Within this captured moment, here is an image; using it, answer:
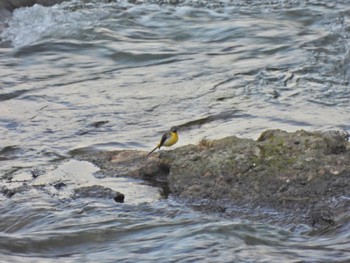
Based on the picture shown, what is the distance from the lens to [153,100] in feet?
23.8

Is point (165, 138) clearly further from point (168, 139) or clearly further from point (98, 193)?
point (98, 193)

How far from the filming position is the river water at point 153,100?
161 inches

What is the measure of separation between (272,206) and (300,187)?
19 centimetres

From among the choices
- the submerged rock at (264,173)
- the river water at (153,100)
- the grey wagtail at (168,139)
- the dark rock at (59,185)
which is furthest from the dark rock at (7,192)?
the grey wagtail at (168,139)

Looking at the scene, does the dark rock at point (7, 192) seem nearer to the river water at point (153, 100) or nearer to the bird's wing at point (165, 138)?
the river water at point (153, 100)

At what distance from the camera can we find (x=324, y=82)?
752 cm

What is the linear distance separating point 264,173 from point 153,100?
9.08 feet

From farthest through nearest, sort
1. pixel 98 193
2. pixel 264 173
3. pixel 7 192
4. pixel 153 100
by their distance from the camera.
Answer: pixel 153 100 → pixel 7 192 → pixel 98 193 → pixel 264 173

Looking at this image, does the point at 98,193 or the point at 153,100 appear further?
the point at 153,100

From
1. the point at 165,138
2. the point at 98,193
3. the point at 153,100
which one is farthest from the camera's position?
the point at 153,100

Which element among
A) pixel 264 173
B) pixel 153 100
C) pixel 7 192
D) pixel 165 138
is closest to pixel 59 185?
pixel 7 192

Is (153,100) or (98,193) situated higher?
(98,193)

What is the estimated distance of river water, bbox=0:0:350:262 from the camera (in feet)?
13.4

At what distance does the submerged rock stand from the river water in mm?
140
